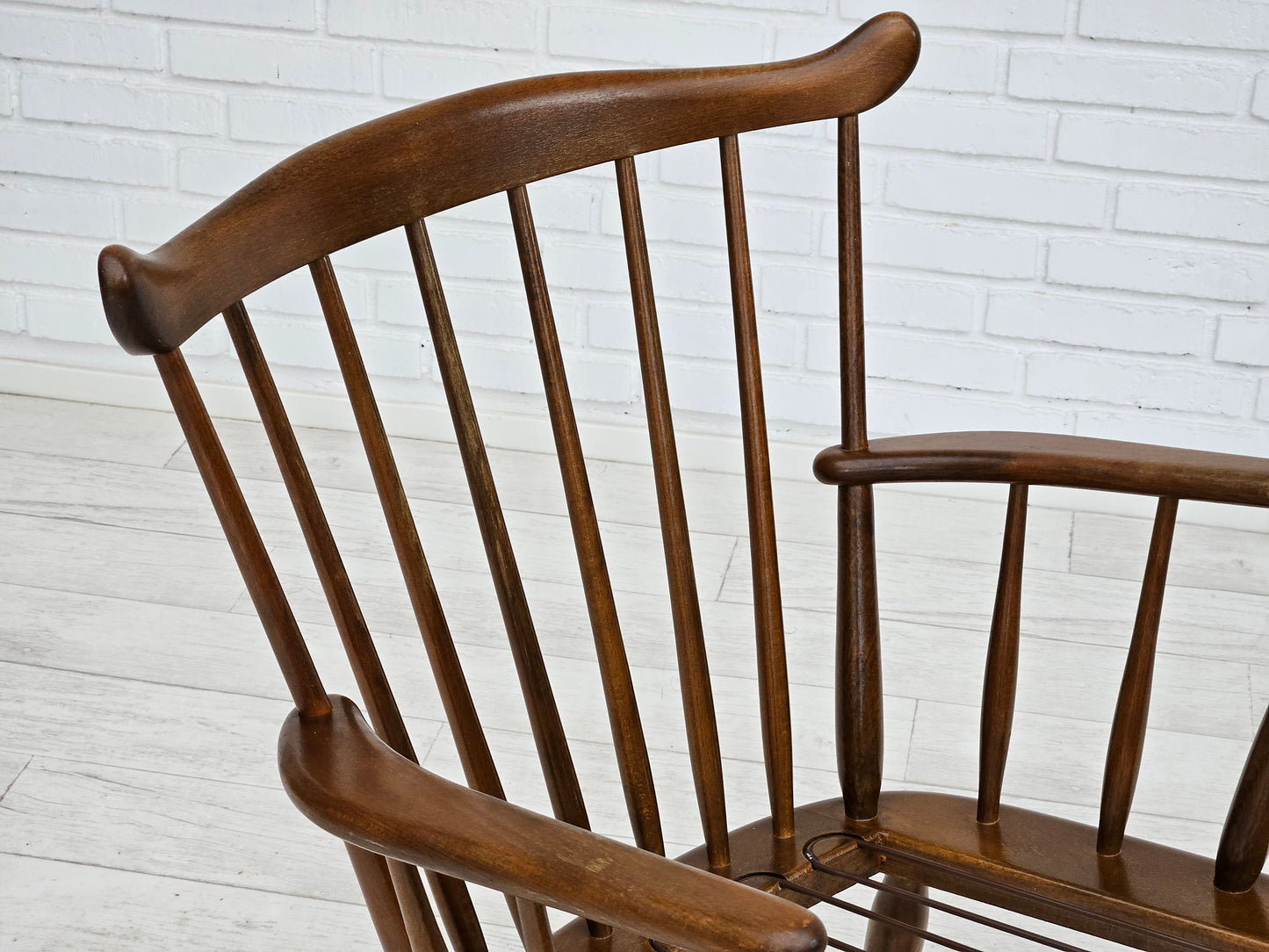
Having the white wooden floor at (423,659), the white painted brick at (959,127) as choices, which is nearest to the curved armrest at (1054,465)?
the white wooden floor at (423,659)

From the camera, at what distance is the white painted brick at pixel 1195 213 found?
1876 millimetres

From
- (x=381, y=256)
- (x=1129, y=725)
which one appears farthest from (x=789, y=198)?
(x=1129, y=725)

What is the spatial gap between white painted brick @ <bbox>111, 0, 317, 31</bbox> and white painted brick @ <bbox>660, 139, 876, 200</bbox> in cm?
57

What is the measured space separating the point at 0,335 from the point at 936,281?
1.53 meters

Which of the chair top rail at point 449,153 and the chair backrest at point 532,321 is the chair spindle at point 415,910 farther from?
the chair top rail at point 449,153

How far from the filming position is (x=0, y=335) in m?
2.29

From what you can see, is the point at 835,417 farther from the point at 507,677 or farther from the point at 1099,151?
the point at 507,677

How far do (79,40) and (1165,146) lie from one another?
1594 mm

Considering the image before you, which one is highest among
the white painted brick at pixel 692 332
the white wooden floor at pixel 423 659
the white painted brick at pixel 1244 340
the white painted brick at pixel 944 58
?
the white painted brick at pixel 944 58

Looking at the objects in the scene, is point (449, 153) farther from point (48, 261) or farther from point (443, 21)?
point (48, 261)

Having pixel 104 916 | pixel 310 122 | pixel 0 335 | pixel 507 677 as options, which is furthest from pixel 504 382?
pixel 104 916

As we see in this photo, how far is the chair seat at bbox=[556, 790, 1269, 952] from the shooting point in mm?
746

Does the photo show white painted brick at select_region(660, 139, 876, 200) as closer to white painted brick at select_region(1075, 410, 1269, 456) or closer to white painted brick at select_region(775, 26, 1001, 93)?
white painted brick at select_region(775, 26, 1001, 93)

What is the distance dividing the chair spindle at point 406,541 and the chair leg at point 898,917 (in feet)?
0.87
